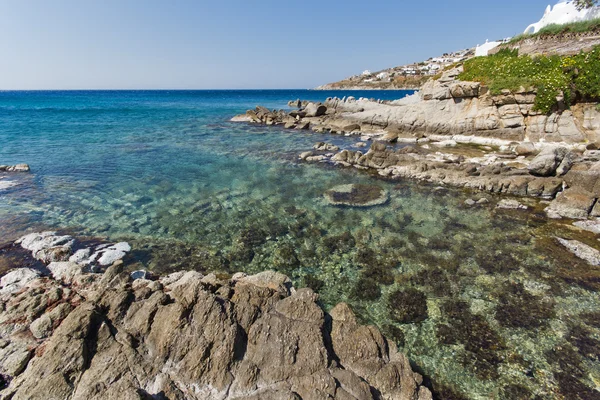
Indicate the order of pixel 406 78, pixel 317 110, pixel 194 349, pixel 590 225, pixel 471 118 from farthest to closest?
pixel 406 78 → pixel 317 110 → pixel 471 118 → pixel 590 225 → pixel 194 349


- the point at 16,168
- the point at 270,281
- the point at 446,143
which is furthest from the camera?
the point at 446,143

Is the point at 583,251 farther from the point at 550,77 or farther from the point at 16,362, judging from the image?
the point at 550,77

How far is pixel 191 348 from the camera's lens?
557 centimetres

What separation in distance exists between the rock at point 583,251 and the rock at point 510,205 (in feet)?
11.3

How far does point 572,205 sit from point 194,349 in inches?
672

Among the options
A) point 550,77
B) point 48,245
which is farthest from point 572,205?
point 48,245

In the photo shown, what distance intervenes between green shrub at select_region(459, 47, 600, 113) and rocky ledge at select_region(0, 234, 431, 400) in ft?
98.1

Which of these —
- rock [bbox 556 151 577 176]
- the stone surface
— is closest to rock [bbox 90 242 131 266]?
the stone surface

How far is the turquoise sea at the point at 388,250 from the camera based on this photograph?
691 cm

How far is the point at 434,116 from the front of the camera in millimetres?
33312

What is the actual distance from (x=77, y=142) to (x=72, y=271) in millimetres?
29609

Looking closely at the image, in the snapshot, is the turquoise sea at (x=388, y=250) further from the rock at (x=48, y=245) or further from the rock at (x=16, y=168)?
the rock at (x=48, y=245)

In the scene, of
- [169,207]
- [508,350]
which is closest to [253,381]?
[508,350]

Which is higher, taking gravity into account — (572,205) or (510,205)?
(572,205)
